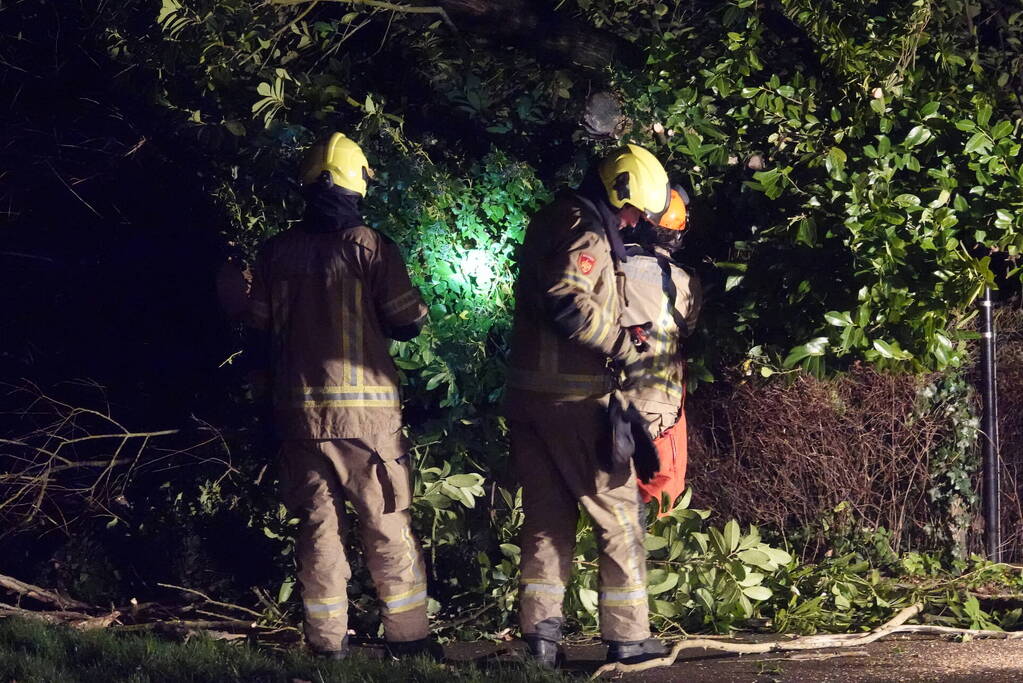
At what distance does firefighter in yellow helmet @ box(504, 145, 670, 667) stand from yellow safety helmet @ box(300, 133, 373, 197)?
0.72 m

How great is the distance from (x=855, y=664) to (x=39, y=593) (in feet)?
13.0

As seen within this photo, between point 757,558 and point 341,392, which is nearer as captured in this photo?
point 341,392

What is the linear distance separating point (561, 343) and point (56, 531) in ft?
11.7

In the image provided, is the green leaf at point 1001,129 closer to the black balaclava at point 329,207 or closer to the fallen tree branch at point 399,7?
the fallen tree branch at point 399,7

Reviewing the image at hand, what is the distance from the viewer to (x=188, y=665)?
570cm

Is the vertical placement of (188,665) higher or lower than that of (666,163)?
lower

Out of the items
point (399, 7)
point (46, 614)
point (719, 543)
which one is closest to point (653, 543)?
point (719, 543)

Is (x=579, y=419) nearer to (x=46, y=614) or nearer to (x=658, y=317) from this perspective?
(x=658, y=317)

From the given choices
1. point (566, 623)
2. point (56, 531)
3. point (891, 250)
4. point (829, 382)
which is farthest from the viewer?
point (56, 531)

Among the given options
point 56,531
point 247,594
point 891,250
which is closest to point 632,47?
point 891,250

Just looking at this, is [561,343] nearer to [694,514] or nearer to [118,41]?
[694,514]

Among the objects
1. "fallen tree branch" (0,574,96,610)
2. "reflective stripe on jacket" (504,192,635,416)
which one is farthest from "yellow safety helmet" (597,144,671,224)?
"fallen tree branch" (0,574,96,610)

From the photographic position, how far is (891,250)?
6.08 metres

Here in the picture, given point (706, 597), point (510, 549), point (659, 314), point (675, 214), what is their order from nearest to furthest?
1. point (659, 314)
2. point (675, 214)
3. point (706, 597)
4. point (510, 549)
